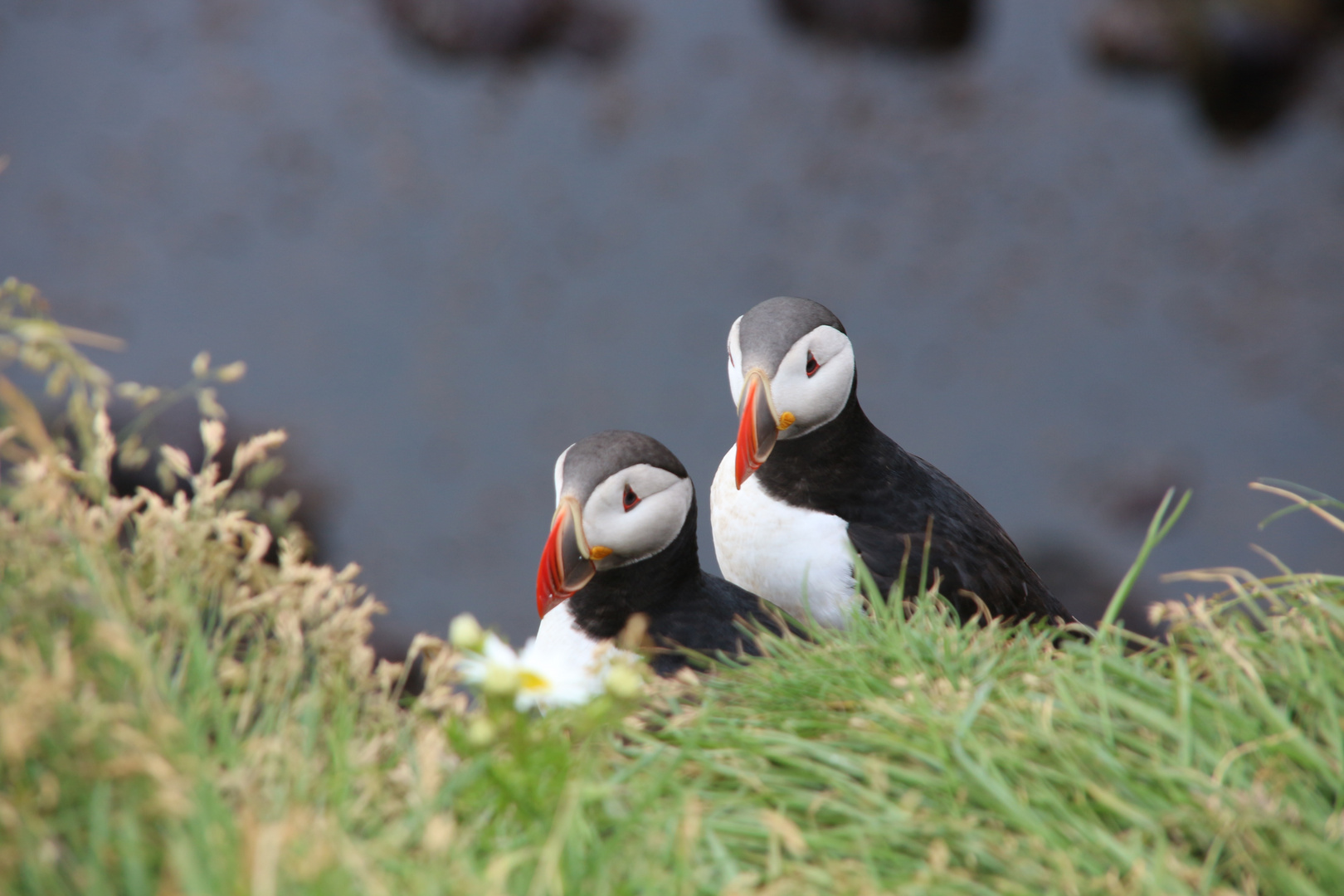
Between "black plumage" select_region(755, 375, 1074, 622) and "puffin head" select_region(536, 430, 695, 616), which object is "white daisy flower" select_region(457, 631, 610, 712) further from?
"black plumage" select_region(755, 375, 1074, 622)

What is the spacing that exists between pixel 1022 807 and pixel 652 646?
110 centimetres

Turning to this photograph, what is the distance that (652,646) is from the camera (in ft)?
8.40

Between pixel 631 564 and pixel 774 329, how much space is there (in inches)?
29.1

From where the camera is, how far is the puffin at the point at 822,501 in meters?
2.92

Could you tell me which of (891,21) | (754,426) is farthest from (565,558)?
(891,21)

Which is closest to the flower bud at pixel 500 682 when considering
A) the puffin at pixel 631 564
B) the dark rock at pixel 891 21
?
the puffin at pixel 631 564

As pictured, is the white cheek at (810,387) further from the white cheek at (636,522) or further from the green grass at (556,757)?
the green grass at (556,757)

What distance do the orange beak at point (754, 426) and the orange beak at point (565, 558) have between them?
19.2 inches

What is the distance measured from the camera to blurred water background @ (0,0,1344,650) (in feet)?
34.3

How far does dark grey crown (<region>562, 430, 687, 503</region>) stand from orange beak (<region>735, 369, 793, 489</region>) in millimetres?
251

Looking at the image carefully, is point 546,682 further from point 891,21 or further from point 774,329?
point 891,21

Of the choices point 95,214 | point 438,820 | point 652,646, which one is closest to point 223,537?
point 438,820

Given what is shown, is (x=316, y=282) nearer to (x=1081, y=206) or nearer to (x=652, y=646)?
(x=1081, y=206)

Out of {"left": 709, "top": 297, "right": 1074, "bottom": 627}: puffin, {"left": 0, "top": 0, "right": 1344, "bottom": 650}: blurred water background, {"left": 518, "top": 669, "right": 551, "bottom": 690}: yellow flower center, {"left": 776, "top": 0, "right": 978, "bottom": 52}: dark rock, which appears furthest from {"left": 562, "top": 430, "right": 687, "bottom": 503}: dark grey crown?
{"left": 776, "top": 0, "right": 978, "bottom": 52}: dark rock
